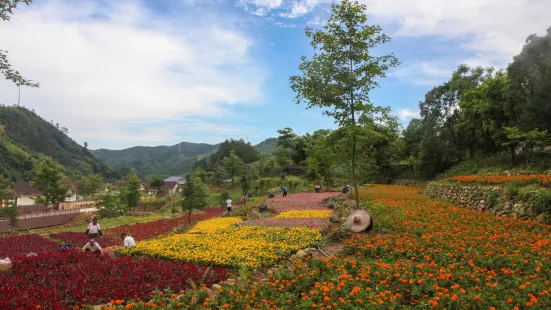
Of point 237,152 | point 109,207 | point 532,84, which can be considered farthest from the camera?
point 237,152

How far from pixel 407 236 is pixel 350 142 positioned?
4572mm

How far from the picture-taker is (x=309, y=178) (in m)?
49.4

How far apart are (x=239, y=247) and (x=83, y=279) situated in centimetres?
456

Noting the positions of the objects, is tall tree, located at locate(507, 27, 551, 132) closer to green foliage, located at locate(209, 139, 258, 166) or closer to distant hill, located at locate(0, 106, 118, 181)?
green foliage, located at locate(209, 139, 258, 166)

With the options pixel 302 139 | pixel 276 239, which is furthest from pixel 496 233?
pixel 302 139

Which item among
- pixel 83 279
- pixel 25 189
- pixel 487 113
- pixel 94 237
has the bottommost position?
pixel 25 189

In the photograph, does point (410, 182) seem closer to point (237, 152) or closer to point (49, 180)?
point (49, 180)

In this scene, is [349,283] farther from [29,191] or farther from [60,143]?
[60,143]

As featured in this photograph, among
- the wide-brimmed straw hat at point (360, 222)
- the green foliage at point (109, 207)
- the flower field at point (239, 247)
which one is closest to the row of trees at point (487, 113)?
the wide-brimmed straw hat at point (360, 222)

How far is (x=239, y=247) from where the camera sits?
10781 mm

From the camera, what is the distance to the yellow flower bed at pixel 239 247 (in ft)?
31.5

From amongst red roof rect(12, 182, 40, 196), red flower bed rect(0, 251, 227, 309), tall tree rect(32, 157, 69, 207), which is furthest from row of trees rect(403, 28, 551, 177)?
red roof rect(12, 182, 40, 196)

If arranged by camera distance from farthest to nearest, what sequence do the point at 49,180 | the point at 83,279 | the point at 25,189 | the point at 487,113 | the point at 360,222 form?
the point at 25,189, the point at 49,180, the point at 487,113, the point at 360,222, the point at 83,279

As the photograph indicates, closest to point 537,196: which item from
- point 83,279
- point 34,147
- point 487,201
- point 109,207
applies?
point 487,201
